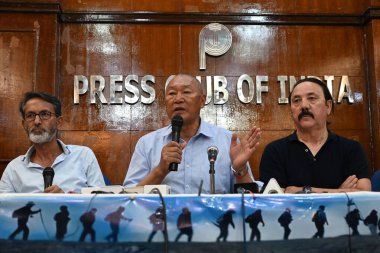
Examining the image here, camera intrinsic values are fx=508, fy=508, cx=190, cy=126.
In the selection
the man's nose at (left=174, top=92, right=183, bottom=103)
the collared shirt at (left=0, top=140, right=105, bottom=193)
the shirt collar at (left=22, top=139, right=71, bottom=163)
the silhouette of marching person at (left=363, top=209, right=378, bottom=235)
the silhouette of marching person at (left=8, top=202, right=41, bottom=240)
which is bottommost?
the silhouette of marching person at (left=363, top=209, right=378, bottom=235)

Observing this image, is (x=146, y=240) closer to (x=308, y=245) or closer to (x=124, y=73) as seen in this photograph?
(x=308, y=245)

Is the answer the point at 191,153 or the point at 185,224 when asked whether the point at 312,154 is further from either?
the point at 185,224

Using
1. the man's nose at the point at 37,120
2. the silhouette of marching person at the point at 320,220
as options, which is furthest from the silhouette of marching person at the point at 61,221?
the man's nose at the point at 37,120

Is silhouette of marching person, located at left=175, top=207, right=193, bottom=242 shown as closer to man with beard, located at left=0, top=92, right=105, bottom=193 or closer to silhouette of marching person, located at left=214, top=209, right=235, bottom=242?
silhouette of marching person, located at left=214, top=209, right=235, bottom=242

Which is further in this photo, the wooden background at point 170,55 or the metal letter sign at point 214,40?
the metal letter sign at point 214,40

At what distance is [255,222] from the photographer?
63.0 inches

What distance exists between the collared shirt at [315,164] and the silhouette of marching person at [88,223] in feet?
4.05

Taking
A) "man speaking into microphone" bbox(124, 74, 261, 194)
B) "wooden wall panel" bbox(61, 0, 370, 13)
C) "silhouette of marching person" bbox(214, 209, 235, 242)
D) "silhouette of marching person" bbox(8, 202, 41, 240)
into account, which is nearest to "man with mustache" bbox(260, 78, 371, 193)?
"man speaking into microphone" bbox(124, 74, 261, 194)

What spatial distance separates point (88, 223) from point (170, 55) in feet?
10.5

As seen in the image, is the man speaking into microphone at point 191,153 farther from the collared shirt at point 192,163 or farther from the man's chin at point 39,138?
the man's chin at point 39,138

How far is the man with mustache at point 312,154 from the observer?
258cm

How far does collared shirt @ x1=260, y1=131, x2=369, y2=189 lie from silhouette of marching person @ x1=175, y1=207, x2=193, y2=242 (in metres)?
1.08

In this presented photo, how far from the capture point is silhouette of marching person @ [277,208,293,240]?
1.60 metres

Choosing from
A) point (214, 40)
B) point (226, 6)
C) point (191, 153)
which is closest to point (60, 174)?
point (191, 153)
